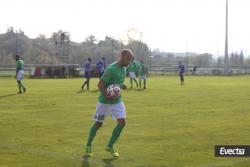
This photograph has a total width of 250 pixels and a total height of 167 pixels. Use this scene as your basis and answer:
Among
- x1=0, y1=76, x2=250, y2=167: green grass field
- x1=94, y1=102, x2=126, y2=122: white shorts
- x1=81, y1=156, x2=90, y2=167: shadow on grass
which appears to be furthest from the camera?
x1=94, y1=102, x2=126, y2=122: white shorts

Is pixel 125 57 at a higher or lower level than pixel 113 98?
higher

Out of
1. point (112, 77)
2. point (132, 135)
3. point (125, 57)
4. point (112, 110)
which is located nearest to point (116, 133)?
A: point (112, 110)

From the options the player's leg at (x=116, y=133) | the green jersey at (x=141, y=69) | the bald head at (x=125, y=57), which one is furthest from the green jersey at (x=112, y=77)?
the green jersey at (x=141, y=69)

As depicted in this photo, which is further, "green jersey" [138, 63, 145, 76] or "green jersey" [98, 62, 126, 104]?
"green jersey" [138, 63, 145, 76]

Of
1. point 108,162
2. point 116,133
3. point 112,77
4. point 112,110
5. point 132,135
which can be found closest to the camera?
point 108,162

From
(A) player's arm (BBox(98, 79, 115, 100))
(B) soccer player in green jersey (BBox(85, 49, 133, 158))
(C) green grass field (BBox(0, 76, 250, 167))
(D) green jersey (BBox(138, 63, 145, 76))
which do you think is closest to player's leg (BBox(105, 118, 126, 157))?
(B) soccer player in green jersey (BBox(85, 49, 133, 158))

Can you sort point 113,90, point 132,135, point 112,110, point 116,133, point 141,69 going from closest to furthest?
point 113,90 → point 112,110 → point 116,133 → point 132,135 → point 141,69

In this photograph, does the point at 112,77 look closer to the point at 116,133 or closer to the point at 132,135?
the point at 116,133

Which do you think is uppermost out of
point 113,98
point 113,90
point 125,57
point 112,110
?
point 125,57

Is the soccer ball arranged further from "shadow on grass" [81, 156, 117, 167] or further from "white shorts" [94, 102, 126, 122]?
Answer: "shadow on grass" [81, 156, 117, 167]

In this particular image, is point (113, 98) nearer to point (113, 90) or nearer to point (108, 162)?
point (113, 90)

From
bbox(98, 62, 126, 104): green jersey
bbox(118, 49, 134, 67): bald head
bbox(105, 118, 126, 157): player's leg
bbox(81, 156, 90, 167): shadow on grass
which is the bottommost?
bbox(81, 156, 90, 167): shadow on grass

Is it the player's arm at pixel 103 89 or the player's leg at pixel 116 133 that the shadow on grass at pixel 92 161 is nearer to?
the player's leg at pixel 116 133

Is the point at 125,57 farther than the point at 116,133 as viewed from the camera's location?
No
